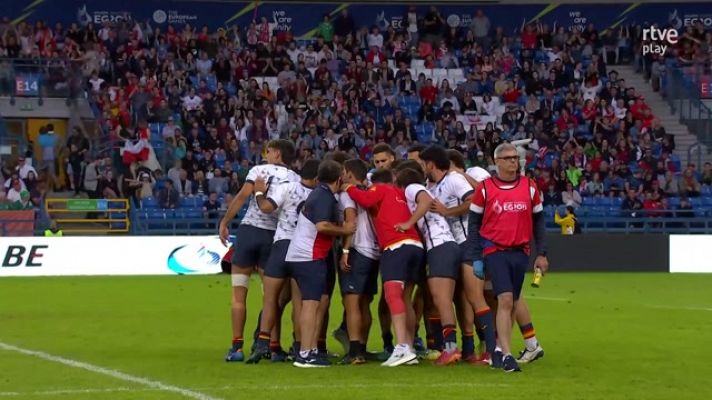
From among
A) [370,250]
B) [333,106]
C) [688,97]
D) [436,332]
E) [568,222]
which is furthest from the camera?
[688,97]

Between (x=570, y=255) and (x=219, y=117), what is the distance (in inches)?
428

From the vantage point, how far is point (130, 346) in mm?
15602

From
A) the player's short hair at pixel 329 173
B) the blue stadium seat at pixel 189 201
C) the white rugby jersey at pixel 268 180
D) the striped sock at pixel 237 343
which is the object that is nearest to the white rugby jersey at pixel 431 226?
the player's short hair at pixel 329 173

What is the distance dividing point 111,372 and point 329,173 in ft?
8.65

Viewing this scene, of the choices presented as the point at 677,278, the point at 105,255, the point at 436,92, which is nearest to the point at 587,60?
the point at 436,92

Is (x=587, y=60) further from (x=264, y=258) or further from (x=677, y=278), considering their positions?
(x=264, y=258)

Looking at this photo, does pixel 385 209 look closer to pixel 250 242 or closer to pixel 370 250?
pixel 370 250

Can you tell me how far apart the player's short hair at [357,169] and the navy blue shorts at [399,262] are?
2.42ft

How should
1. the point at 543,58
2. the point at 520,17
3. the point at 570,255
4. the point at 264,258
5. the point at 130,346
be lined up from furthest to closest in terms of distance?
the point at 520,17 → the point at 543,58 → the point at 570,255 → the point at 130,346 → the point at 264,258

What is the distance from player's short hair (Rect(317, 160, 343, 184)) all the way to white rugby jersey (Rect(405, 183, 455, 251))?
2.17 feet

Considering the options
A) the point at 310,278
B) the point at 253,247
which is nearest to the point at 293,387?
the point at 310,278

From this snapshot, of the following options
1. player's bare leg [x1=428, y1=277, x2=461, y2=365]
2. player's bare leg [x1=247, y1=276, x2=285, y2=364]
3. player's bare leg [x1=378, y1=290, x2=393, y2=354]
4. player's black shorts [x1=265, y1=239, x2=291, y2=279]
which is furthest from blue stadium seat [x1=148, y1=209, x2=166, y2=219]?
player's bare leg [x1=428, y1=277, x2=461, y2=365]

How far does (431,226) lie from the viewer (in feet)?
44.6

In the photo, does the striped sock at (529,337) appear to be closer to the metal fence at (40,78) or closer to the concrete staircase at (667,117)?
the metal fence at (40,78)
